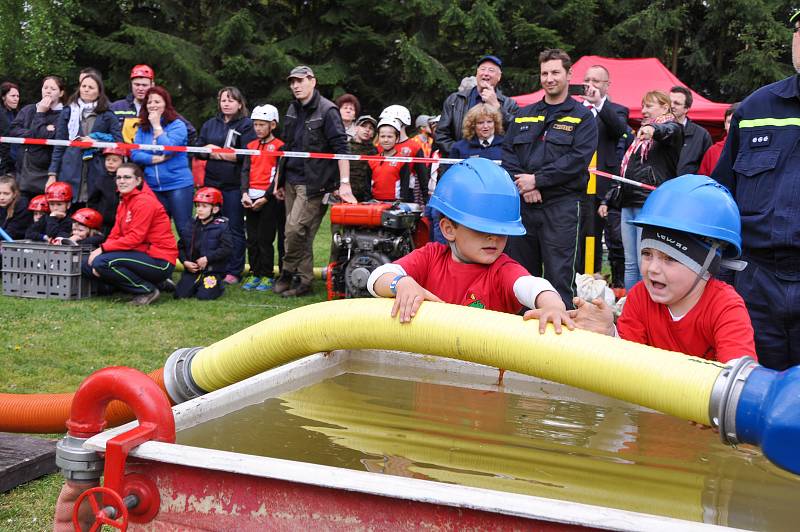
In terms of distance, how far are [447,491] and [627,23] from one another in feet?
77.9

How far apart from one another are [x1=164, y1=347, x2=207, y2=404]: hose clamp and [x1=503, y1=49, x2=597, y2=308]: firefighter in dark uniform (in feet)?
13.1

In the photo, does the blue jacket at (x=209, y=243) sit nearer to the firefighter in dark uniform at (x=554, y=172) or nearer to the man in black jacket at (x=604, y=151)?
the firefighter in dark uniform at (x=554, y=172)

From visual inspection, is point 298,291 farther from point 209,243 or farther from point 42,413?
point 42,413

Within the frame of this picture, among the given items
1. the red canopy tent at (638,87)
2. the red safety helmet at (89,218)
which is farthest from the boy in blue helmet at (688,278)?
the red canopy tent at (638,87)

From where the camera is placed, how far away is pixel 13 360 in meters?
6.44

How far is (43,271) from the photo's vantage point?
925 centimetres

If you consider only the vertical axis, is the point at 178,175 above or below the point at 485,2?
below

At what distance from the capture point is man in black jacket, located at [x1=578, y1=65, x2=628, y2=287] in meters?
8.86

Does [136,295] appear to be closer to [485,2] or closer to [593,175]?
[593,175]

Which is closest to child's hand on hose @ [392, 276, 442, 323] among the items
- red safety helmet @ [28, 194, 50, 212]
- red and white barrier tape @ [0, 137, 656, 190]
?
red and white barrier tape @ [0, 137, 656, 190]

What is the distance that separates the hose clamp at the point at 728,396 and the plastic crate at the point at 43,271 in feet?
26.3

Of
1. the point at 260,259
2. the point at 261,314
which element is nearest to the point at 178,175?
the point at 260,259

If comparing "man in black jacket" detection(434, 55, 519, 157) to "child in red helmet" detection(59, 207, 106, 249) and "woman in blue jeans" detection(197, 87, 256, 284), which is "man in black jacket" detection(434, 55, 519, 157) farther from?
"child in red helmet" detection(59, 207, 106, 249)

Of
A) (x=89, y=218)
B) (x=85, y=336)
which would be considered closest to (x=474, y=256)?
(x=85, y=336)
